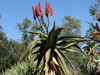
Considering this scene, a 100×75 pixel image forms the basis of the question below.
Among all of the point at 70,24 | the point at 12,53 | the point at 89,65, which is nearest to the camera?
the point at 89,65

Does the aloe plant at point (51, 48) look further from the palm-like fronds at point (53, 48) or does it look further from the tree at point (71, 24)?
the tree at point (71, 24)

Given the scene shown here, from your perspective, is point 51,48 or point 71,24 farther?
point 71,24

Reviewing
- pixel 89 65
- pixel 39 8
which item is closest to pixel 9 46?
pixel 89 65

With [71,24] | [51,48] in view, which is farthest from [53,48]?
[71,24]

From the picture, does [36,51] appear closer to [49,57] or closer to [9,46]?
[49,57]

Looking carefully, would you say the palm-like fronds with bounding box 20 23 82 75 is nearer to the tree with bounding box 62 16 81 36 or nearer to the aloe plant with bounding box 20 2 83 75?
the aloe plant with bounding box 20 2 83 75

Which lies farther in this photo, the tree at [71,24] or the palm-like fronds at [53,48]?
the tree at [71,24]

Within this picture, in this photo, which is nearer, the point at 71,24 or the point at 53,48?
the point at 53,48

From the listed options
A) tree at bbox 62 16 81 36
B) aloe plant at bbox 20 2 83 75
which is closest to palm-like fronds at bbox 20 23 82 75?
aloe plant at bbox 20 2 83 75

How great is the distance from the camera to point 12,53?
2539 cm

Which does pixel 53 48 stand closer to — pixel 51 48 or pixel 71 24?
pixel 51 48

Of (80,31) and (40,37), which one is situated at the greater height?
(40,37)

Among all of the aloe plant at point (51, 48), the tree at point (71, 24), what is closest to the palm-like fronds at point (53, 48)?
the aloe plant at point (51, 48)

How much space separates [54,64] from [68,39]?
2.96 ft
